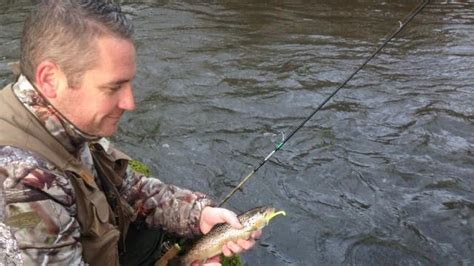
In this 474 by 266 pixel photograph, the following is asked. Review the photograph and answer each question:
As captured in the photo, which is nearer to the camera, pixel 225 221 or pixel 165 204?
pixel 225 221

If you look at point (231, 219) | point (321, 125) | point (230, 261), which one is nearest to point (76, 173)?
point (231, 219)

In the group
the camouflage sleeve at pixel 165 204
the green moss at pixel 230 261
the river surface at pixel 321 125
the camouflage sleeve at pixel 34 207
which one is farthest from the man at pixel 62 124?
the river surface at pixel 321 125

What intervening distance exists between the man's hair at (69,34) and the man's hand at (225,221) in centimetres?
131

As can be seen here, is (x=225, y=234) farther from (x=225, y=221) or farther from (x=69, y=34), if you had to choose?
(x=69, y=34)

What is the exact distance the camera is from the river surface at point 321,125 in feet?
19.0

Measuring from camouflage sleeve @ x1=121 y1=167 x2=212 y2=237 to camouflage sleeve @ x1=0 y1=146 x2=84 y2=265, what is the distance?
123 cm

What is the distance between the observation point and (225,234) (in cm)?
333

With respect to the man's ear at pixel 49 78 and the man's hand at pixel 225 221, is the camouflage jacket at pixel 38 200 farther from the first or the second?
the man's hand at pixel 225 221

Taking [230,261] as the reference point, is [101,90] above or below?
above

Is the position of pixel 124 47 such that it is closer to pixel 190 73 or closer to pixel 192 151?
pixel 192 151

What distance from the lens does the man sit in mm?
2312

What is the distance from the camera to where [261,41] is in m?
11.7

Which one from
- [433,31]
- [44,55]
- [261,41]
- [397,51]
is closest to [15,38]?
[261,41]

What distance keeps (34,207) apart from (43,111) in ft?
1.57
